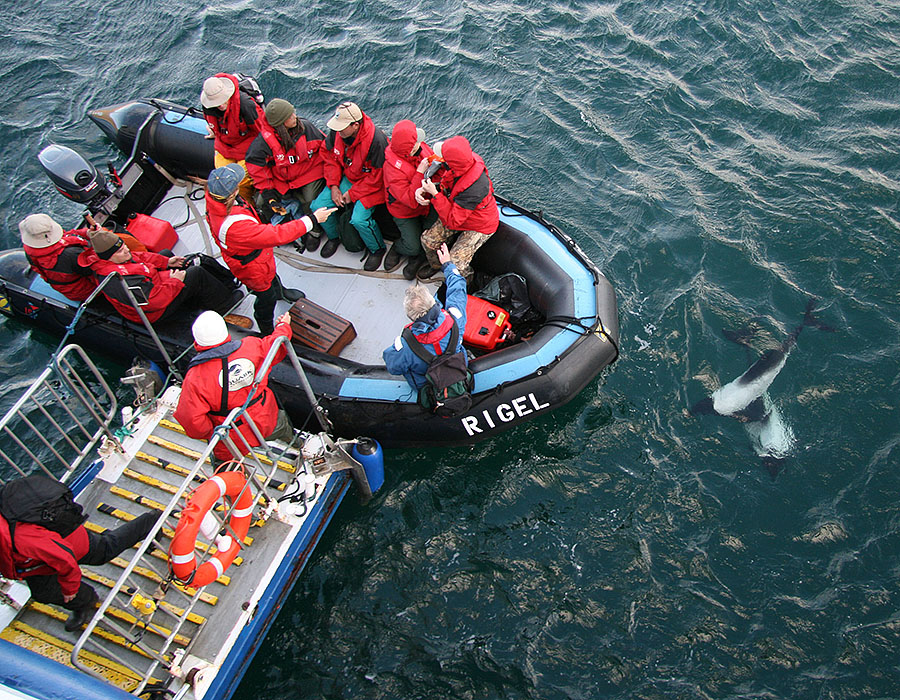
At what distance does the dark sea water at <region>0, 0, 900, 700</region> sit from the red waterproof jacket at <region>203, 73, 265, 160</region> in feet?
11.2

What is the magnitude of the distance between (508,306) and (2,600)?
5152 mm

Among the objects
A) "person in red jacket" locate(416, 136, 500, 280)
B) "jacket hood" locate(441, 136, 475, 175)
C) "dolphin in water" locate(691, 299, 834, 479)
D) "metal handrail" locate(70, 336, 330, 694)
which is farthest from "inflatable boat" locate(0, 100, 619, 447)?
"dolphin in water" locate(691, 299, 834, 479)

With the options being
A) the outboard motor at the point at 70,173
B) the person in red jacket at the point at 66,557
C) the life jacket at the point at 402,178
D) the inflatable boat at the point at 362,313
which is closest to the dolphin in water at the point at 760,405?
the inflatable boat at the point at 362,313

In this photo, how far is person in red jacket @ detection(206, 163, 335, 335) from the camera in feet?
19.0

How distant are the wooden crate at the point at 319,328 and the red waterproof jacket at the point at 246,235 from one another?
30.1 inches

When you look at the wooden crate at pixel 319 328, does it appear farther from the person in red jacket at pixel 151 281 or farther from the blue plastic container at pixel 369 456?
the blue plastic container at pixel 369 456

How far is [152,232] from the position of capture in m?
7.52

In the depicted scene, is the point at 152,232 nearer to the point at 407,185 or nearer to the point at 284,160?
the point at 284,160

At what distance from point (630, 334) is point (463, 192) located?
9.18ft

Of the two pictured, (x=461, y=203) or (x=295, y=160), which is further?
(x=295, y=160)

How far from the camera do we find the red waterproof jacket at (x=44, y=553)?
425 centimetres

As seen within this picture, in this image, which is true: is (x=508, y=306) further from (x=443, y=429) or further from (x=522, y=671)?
(x=522, y=671)

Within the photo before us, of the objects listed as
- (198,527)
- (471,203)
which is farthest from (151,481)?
(471,203)

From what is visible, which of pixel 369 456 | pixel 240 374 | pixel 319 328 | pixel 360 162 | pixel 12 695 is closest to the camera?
pixel 12 695
